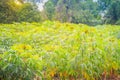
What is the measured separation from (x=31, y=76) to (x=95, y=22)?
16989 mm

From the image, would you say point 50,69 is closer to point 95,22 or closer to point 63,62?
point 63,62

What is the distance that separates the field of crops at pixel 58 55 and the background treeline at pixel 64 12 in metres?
6.38

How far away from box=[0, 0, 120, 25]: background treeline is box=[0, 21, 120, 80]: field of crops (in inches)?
251

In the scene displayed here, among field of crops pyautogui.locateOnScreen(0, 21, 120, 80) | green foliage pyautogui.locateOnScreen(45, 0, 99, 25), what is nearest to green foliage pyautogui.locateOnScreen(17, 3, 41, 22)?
green foliage pyautogui.locateOnScreen(45, 0, 99, 25)

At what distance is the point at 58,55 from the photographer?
11.1 ft

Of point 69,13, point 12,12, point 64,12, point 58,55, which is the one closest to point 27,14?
point 12,12

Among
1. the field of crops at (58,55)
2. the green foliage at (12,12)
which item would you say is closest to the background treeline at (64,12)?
the green foliage at (12,12)

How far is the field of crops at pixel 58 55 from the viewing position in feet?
9.53

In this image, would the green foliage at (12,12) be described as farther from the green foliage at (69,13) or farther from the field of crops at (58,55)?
the green foliage at (69,13)

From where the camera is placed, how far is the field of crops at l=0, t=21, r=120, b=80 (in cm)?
291

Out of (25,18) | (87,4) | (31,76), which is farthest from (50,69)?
(87,4)

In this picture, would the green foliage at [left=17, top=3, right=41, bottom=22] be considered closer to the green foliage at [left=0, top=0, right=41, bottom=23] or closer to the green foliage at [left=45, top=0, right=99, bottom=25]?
the green foliage at [left=0, top=0, right=41, bottom=23]

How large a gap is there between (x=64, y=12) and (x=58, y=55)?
51.0 ft

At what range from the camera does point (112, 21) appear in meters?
18.9
